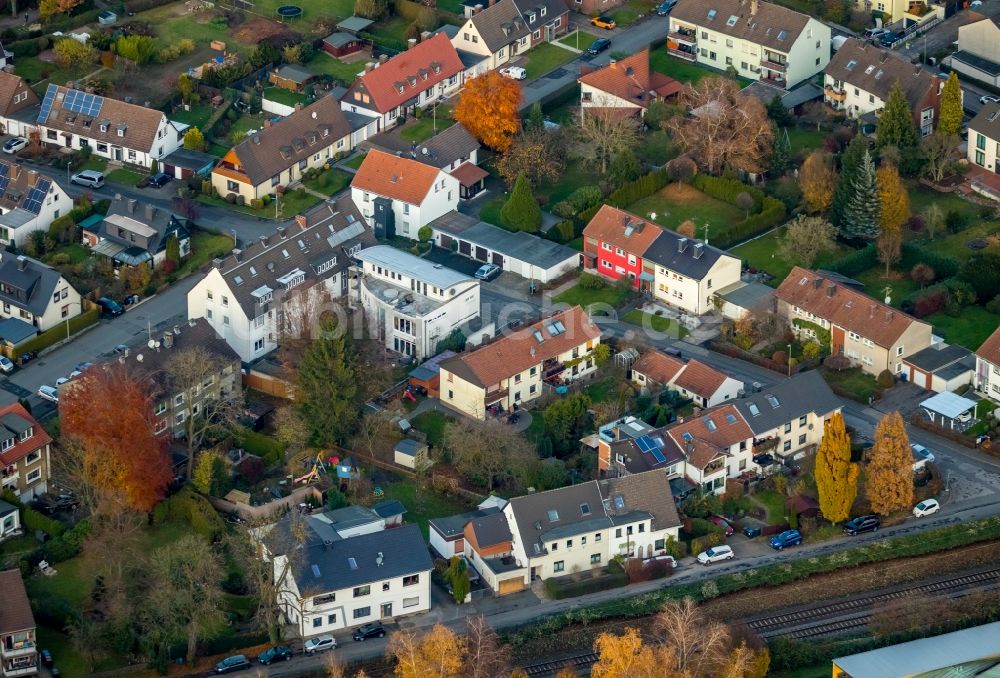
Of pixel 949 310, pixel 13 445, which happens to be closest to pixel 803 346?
pixel 949 310

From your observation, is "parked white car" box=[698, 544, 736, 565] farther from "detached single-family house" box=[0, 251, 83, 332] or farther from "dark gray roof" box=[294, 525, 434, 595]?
"detached single-family house" box=[0, 251, 83, 332]

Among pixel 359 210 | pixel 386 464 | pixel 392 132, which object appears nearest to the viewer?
pixel 386 464

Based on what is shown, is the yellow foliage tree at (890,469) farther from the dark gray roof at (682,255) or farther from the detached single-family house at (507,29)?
the detached single-family house at (507,29)

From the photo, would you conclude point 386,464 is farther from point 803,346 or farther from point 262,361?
point 803,346

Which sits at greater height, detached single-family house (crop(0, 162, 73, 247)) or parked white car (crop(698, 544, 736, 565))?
detached single-family house (crop(0, 162, 73, 247))

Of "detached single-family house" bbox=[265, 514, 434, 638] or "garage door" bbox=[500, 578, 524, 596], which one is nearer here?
"detached single-family house" bbox=[265, 514, 434, 638]

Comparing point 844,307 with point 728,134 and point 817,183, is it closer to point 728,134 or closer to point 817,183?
point 817,183

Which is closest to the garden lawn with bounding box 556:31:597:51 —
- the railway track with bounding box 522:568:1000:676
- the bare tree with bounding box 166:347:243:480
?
the bare tree with bounding box 166:347:243:480
